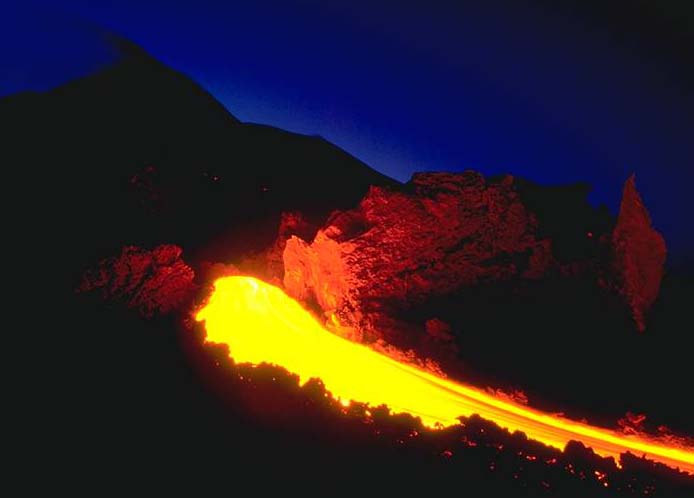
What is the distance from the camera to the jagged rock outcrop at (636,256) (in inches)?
288

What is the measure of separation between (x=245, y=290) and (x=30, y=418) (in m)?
4.31

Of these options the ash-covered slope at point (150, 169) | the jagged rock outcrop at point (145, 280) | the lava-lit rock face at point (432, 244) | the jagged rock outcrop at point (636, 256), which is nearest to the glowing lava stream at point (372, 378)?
the jagged rock outcrop at point (145, 280)

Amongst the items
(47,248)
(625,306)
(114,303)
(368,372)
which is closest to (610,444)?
(625,306)

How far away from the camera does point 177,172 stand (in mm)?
10656

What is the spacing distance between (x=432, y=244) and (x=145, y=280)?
457cm

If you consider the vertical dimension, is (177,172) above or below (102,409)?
above

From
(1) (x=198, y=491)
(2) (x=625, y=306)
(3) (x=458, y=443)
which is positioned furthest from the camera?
(2) (x=625, y=306)

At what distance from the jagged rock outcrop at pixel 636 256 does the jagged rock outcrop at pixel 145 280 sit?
7102mm

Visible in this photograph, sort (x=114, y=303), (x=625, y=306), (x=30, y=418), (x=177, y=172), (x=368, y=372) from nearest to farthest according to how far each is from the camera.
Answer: (x=30, y=418) < (x=114, y=303) < (x=368, y=372) < (x=625, y=306) < (x=177, y=172)

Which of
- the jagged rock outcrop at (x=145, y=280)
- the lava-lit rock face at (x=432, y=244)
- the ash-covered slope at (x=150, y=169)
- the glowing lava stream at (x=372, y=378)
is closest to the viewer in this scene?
the jagged rock outcrop at (x=145, y=280)

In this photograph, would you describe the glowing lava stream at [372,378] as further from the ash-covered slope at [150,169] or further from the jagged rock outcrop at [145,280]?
the ash-covered slope at [150,169]

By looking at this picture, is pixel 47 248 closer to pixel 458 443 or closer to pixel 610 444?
pixel 458 443

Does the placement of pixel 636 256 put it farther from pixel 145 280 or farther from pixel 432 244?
pixel 145 280

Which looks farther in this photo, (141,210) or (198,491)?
(141,210)
